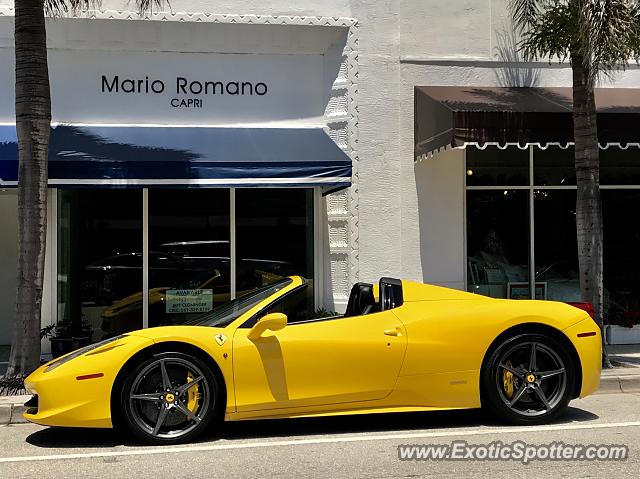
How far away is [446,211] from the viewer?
39.4 feet

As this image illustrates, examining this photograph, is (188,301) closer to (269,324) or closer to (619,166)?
(269,324)

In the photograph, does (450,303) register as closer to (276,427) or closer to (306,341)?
(306,341)

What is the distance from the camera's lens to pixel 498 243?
12250 millimetres

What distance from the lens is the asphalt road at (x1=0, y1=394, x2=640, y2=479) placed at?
5.24 m

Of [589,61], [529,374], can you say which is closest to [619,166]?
[589,61]

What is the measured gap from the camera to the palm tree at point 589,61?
8.55 meters

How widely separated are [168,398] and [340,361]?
1.37 meters

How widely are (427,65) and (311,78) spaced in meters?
1.83

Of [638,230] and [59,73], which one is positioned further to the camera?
[638,230]

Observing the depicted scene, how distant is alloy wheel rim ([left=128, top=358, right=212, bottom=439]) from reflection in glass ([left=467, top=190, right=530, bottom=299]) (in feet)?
23.2

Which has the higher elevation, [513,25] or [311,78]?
A: [513,25]

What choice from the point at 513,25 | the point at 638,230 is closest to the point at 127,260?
the point at 513,25

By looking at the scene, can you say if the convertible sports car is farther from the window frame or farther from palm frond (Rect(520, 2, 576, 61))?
the window frame

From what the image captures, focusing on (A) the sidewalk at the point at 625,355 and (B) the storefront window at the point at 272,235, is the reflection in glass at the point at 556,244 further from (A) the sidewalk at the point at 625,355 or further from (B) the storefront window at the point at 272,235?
(B) the storefront window at the point at 272,235
